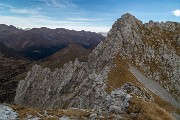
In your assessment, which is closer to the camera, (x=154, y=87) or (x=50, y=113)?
(x=50, y=113)

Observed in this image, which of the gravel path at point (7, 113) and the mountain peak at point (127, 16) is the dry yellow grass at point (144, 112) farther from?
the mountain peak at point (127, 16)

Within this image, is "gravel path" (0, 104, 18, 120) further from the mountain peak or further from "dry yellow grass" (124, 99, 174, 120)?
the mountain peak

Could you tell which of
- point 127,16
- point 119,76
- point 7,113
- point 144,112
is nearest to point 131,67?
point 119,76

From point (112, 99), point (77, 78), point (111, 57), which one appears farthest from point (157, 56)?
point (112, 99)

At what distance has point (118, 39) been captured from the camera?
177 m

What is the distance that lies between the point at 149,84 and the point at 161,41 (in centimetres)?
4660

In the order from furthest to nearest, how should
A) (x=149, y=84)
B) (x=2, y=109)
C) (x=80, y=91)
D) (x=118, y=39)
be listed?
1. (x=118, y=39)
2. (x=149, y=84)
3. (x=80, y=91)
4. (x=2, y=109)

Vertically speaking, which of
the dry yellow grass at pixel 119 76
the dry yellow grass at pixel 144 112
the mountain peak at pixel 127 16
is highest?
the mountain peak at pixel 127 16

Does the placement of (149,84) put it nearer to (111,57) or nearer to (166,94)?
(166,94)

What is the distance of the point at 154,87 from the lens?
15688cm

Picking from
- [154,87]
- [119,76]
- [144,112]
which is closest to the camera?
[144,112]

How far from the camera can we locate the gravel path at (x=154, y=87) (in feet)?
496

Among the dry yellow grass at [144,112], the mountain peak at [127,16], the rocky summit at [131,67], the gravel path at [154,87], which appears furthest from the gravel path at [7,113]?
the mountain peak at [127,16]

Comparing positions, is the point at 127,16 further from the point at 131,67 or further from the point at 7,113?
the point at 7,113
